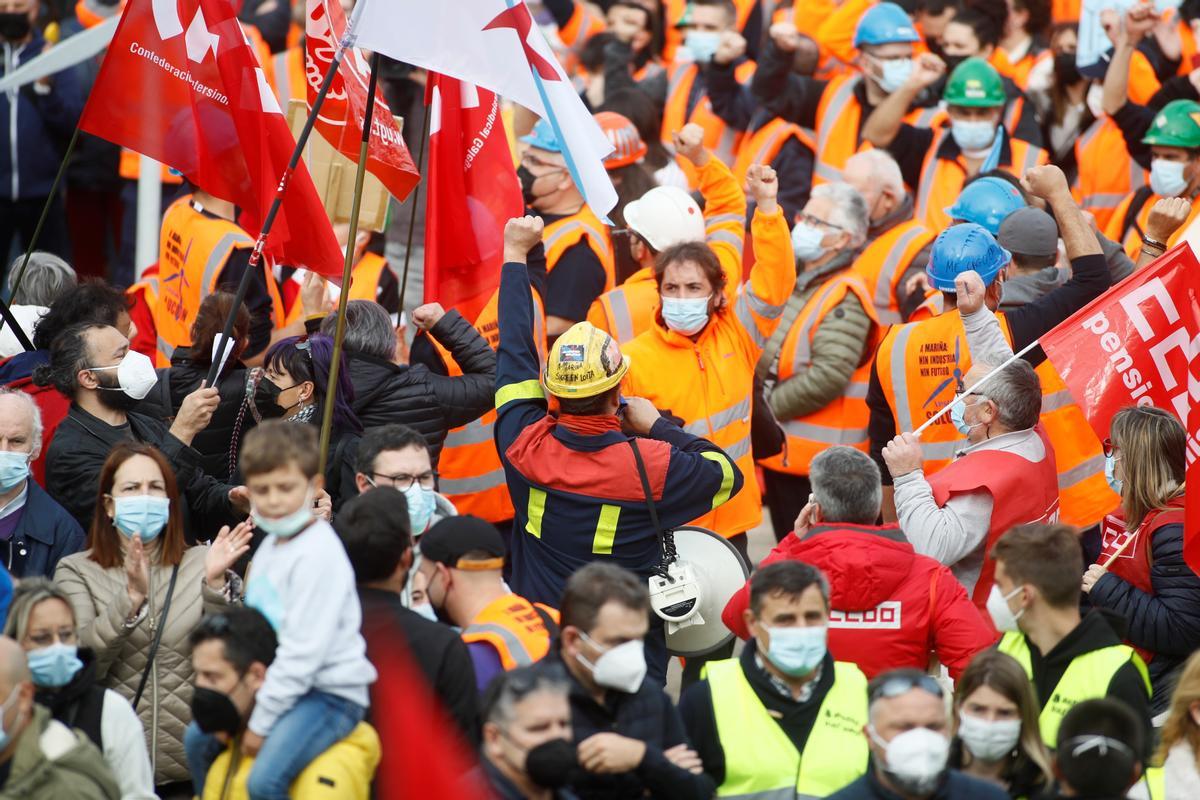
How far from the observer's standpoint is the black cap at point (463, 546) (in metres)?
5.26

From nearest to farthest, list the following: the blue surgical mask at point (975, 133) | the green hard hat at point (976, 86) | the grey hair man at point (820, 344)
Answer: the grey hair man at point (820, 344) → the green hard hat at point (976, 86) → the blue surgical mask at point (975, 133)

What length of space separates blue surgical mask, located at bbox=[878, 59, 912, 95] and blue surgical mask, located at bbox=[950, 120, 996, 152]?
32.1 inches

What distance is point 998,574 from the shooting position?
17.4 ft

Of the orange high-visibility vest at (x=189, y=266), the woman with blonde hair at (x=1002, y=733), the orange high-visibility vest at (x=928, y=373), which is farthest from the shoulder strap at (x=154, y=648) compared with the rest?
the orange high-visibility vest at (x=928, y=373)

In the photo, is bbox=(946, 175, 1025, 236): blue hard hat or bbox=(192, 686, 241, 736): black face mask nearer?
bbox=(192, 686, 241, 736): black face mask

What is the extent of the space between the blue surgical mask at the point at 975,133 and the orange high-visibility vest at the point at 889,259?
5.83 ft

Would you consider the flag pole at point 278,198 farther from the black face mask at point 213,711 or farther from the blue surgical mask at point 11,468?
the black face mask at point 213,711

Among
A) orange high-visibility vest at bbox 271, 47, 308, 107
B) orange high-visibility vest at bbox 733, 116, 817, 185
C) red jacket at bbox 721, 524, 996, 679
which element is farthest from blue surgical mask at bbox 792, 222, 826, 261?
orange high-visibility vest at bbox 271, 47, 308, 107

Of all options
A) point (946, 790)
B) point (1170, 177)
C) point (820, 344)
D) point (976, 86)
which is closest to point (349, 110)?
point (820, 344)

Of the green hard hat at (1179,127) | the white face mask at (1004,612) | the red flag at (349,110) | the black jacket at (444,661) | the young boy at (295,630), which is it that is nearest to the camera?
the young boy at (295,630)

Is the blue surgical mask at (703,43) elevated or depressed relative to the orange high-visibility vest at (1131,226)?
elevated

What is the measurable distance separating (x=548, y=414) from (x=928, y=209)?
5.28m

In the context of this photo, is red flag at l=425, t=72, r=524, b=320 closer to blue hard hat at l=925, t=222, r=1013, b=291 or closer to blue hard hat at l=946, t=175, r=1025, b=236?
blue hard hat at l=925, t=222, r=1013, b=291

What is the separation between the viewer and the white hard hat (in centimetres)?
786
